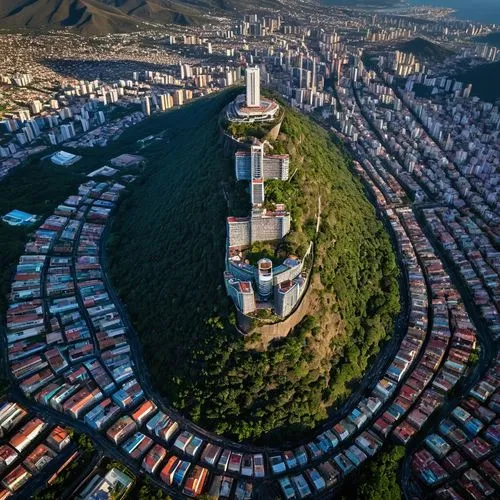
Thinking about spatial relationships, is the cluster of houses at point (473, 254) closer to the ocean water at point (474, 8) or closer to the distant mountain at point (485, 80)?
the distant mountain at point (485, 80)

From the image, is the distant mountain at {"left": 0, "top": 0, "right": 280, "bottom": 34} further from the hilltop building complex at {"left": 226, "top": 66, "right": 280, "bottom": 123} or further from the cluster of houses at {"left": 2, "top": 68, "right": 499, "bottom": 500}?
the cluster of houses at {"left": 2, "top": 68, "right": 499, "bottom": 500}

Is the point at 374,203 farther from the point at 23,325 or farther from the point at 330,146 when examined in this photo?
the point at 23,325

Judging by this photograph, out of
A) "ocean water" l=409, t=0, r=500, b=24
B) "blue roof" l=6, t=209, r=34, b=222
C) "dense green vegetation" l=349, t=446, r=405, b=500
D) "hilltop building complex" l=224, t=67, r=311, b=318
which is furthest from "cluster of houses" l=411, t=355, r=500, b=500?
"ocean water" l=409, t=0, r=500, b=24

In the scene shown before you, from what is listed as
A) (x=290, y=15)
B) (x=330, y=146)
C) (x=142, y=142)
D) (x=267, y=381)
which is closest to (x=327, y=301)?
(x=267, y=381)

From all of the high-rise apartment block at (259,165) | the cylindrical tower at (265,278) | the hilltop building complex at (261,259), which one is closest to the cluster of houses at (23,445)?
the hilltop building complex at (261,259)

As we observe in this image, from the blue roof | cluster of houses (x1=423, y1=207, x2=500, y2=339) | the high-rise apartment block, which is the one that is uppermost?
the high-rise apartment block

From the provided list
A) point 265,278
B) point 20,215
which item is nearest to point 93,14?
point 20,215

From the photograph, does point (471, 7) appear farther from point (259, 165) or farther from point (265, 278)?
point (265, 278)

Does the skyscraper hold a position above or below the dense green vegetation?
above
